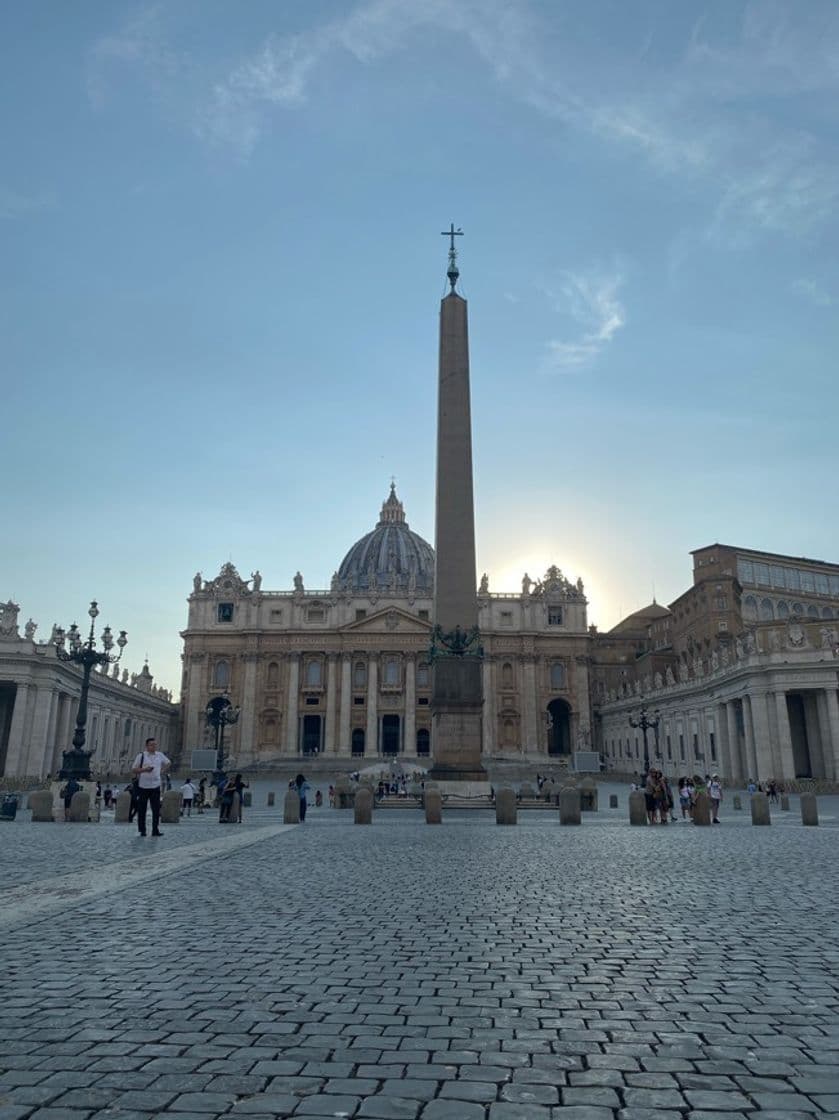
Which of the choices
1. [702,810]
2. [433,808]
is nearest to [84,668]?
[433,808]

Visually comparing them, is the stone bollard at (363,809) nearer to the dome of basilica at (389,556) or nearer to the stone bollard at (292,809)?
the stone bollard at (292,809)

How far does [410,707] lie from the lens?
78000 mm

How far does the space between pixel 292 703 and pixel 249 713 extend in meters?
3.94

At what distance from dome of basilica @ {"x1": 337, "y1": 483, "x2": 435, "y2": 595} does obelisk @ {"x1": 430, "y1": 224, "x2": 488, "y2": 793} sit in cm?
6723

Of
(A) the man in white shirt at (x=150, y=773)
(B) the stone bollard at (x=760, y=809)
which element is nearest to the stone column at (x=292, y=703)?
(B) the stone bollard at (x=760, y=809)

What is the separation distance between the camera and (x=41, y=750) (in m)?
44.1

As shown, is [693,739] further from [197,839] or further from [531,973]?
[531,973]

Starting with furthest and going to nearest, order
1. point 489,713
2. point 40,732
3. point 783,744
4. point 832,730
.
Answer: point 489,713 < point 40,732 < point 783,744 < point 832,730

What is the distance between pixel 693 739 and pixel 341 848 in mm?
43670

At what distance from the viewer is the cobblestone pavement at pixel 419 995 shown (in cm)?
323

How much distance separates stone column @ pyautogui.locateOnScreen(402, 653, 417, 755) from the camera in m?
76.9

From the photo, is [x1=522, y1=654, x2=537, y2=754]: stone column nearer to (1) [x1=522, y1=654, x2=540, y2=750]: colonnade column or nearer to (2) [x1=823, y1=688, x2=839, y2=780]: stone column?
(1) [x1=522, y1=654, x2=540, y2=750]: colonnade column

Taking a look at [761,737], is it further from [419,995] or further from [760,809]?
[419,995]

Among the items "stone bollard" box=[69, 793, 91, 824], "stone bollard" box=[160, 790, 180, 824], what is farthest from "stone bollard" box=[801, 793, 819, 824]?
"stone bollard" box=[69, 793, 91, 824]
